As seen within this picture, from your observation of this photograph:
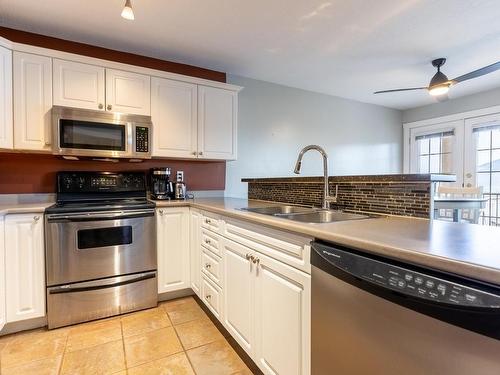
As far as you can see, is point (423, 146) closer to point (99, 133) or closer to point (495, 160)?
point (495, 160)

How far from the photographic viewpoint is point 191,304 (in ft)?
7.98

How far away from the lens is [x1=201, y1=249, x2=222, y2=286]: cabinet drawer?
74.0 inches

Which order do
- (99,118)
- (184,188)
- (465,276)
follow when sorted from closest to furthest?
(465,276) < (99,118) < (184,188)

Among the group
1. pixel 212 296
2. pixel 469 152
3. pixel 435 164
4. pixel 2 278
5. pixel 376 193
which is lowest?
pixel 212 296

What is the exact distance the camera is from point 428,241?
85 cm

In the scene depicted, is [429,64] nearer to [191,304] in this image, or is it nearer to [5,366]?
[191,304]

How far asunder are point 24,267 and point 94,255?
1.40 feet

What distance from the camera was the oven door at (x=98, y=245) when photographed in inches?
78.6

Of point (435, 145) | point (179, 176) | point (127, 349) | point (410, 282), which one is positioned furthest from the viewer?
point (435, 145)

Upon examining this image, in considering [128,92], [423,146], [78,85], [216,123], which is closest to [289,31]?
[216,123]

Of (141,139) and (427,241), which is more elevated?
(141,139)

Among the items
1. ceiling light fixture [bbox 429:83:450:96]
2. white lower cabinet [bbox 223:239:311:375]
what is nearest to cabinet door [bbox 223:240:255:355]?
white lower cabinet [bbox 223:239:311:375]

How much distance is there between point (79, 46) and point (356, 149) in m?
3.86

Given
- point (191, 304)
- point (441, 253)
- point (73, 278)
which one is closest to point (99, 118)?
point (73, 278)
